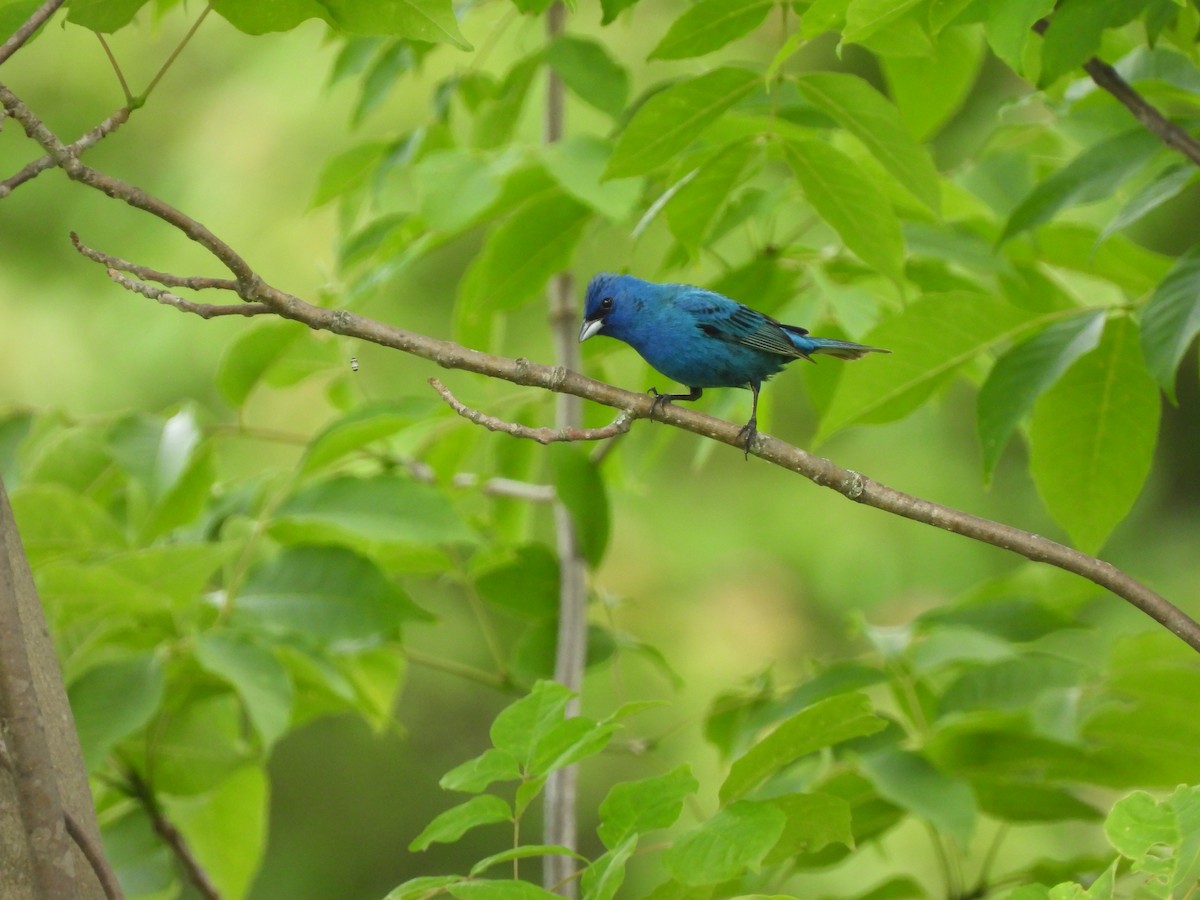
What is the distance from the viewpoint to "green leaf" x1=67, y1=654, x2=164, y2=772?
8.01 feet

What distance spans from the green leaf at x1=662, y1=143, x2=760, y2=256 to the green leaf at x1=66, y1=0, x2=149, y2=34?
1.04 m

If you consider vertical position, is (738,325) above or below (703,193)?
below

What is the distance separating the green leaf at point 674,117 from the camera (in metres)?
2.27

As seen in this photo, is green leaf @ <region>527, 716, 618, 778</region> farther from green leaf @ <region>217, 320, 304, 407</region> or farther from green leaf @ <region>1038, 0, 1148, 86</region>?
green leaf @ <region>217, 320, 304, 407</region>

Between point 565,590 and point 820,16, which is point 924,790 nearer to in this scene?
point 565,590

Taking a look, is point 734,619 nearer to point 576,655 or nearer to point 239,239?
point 239,239

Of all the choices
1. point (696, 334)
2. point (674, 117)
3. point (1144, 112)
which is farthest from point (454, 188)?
point (1144, 112)

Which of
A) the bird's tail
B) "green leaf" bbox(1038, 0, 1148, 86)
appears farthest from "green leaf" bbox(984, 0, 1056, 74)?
the bird's tail

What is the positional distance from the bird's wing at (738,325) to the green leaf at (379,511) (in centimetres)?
92

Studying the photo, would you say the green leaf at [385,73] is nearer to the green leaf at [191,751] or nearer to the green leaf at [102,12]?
the green leaf at [102,12]

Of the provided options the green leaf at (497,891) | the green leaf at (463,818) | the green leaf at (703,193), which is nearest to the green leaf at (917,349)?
the green leaf at (703,193)

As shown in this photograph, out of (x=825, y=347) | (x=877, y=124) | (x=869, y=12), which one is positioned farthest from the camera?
(x=825, y=347)

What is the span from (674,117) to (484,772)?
1237 millimetres

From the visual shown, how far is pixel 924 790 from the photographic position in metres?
2.53
